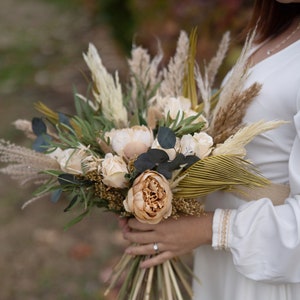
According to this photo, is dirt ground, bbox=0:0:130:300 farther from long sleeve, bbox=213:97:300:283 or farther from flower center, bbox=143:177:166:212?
long sleeve, bbox=213:97:300:283

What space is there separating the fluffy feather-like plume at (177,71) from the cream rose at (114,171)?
376mm

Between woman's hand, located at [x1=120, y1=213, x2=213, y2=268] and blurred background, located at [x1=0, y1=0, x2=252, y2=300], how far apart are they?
1.83ft

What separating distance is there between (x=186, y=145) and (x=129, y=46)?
4644mm

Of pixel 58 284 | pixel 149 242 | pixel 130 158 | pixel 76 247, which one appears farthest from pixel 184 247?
pixel 76 247

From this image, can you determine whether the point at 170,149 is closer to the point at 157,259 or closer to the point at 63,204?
the point at 157,259

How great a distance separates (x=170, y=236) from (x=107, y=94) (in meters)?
0.48

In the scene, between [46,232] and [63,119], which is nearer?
[63,119]

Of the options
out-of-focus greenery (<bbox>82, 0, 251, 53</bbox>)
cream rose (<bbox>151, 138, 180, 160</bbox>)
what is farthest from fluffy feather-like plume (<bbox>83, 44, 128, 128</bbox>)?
out-of-focus greenery (<bbox>82, 0, 251, 53</bbox>)

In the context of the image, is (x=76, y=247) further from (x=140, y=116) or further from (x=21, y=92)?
(x=21, y=92)

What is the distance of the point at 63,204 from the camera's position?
4.44 metres

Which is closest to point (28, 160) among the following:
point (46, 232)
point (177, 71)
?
point (177, 71)

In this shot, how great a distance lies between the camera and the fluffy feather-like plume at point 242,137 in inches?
59.7

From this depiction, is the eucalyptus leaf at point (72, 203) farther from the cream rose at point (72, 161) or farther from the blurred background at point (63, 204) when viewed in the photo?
the blurred background at point (63, 204)

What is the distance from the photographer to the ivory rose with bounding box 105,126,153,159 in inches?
64.1
